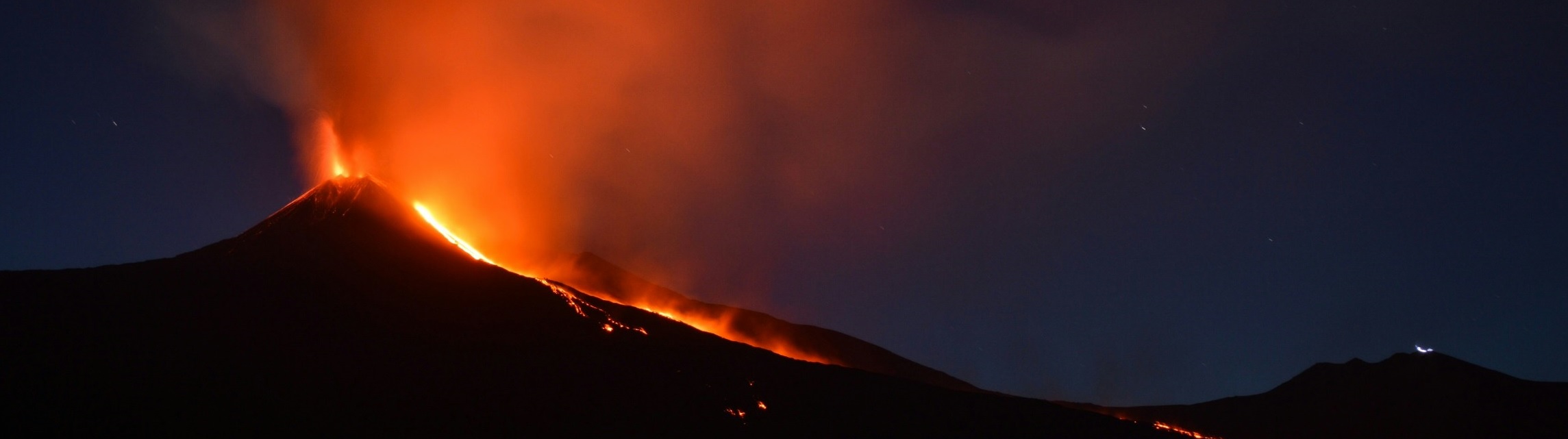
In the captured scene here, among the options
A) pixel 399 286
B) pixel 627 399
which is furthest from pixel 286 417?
pixel 399 286

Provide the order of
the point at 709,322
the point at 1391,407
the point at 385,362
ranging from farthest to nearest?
the point at 709,322, the point at 1391,407, the point at 385,362

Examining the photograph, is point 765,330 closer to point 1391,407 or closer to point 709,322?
point 709,322

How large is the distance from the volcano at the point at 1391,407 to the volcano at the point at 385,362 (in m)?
23.2

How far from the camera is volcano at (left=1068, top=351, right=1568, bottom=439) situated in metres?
54.4

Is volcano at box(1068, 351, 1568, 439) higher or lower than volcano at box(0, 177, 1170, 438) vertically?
higher

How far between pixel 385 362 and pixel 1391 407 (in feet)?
192

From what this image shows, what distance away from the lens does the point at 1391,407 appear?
57531mm

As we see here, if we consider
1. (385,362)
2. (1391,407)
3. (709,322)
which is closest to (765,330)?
(709,322)

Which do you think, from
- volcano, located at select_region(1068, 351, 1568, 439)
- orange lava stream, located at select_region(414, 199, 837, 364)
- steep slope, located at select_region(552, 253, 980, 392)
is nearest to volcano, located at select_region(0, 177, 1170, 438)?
orange lava stream, located at select_region(414, 199, 837, 364)

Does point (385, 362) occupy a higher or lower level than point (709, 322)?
lower

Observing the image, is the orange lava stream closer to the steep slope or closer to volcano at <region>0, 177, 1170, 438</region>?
the steep slope

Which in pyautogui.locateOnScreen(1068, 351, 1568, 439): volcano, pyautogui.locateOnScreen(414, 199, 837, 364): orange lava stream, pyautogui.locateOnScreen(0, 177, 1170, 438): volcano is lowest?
pyautogui.locateOnScreen(0, 177, 1170, 438): volcano

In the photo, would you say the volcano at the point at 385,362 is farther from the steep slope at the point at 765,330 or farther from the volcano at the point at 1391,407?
the volcano at the point at 1391,407

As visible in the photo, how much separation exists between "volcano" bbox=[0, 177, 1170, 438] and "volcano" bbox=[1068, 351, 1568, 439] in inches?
915
